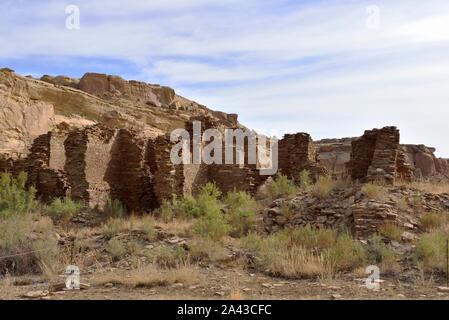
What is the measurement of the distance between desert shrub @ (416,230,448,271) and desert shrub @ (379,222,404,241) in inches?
38.4

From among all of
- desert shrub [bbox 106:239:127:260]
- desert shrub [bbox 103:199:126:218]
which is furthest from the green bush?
desert shrub [bbox 103:199:126:218]

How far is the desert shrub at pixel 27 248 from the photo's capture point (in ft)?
37.0

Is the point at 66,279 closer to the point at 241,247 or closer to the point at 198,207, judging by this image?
the point at 241,247

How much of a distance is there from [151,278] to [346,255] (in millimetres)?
3776

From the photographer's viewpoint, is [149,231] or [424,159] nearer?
[149,231]

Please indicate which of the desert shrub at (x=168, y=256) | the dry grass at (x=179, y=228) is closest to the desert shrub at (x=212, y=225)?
the dry grass at (x=179, y=228)

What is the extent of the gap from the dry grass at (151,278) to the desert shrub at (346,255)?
260 cm

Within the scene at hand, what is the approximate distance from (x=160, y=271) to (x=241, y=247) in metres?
2.57

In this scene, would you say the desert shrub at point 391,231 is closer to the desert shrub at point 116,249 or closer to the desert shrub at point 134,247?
the desert shrub at point 134,247

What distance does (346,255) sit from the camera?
403 inches

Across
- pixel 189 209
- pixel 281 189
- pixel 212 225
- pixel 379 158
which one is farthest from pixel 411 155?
pixel 212 225

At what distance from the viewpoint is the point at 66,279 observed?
973cm

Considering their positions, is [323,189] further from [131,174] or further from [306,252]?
[131,174]
